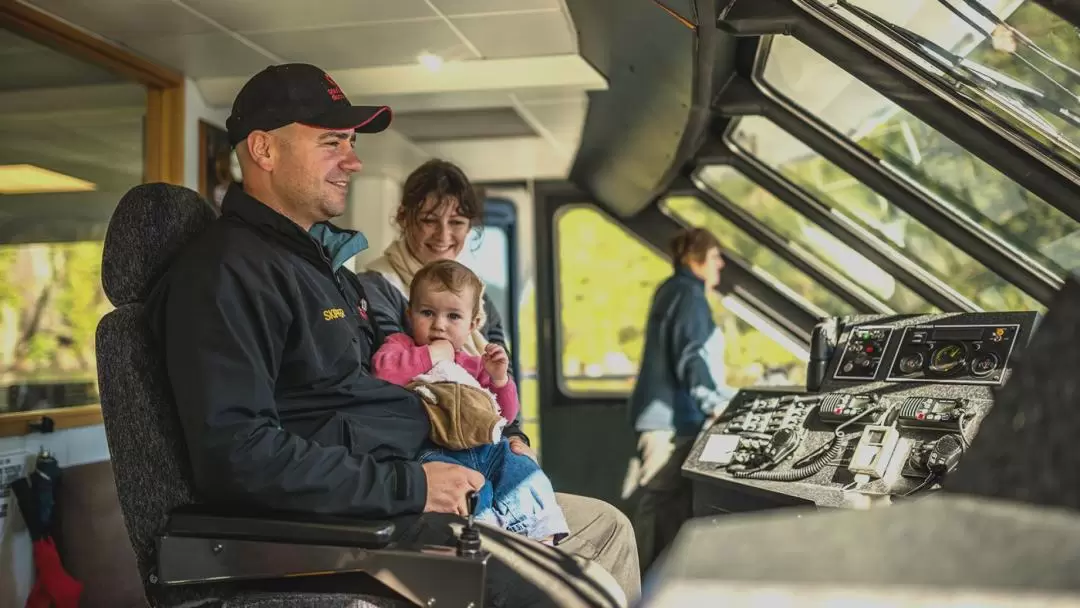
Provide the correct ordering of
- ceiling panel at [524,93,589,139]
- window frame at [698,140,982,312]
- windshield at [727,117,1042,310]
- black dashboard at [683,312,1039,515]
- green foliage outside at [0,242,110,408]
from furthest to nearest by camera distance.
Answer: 1. ceiling panel at [524,93,589,139]
2. window frame at [698,140,982,312]
3. green foliage outside at [0,242,110,408]
4. windshield at [727,117,1042,310]
5. black dashboard at [683,312,1039,515]

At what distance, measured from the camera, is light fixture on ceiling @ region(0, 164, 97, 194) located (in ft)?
11.9

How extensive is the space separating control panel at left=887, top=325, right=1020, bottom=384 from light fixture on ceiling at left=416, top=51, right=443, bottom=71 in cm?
277

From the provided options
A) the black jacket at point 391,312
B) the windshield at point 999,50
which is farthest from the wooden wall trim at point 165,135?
the windshield at point 999,50

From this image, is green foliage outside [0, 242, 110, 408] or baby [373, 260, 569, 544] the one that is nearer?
baby [373, 260, 569, 544]

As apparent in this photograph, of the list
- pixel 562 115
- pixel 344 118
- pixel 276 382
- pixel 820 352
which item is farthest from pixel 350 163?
pixel 562 115

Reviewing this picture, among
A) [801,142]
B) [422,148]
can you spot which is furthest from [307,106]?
[422,148]

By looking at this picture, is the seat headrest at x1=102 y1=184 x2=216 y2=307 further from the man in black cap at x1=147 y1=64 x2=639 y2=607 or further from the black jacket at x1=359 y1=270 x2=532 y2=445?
the black jacket at x1=359 y1=270 x2=532 y2=445

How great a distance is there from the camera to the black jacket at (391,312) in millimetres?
2484

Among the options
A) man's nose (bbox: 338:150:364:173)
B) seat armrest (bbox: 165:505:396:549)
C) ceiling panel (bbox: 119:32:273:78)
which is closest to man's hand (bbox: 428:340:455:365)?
man's nose (bbox: 338:150:364:173)

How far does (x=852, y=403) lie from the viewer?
267cm

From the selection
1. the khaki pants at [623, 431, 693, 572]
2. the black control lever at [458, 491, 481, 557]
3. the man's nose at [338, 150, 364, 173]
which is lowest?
the khaki pants at [623, 431, 693, 572]

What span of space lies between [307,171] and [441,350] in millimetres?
572

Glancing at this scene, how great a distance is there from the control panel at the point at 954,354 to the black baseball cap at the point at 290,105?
1.62 metres

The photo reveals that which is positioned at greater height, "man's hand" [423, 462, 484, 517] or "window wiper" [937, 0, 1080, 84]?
"window wiper" [937, 0, 1080, 84]
